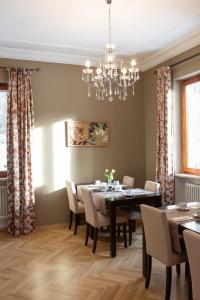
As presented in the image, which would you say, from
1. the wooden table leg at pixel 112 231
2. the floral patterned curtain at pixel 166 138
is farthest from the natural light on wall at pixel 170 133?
the wooden table leg at pixel 112 231

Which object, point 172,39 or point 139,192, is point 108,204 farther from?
point 172,39

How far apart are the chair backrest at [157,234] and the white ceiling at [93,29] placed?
2.37 metres

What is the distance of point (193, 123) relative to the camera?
4730mm

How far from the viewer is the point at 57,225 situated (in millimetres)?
5117

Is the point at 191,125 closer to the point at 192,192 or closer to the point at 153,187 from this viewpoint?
the point at 192,192

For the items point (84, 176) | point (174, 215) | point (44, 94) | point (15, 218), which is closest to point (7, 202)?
point (15, 218)

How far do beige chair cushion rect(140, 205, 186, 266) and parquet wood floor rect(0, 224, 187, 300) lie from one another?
0.43m

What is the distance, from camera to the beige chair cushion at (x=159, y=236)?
2.50 m

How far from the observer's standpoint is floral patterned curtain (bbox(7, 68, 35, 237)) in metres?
4.63

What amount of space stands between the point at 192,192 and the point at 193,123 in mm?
1130

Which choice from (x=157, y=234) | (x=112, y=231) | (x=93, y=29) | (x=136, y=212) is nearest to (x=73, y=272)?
(x=112, y=231)

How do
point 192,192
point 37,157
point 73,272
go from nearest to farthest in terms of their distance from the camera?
point 73,272
point 192,192
point 37,157

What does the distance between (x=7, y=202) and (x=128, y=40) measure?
3283 mm

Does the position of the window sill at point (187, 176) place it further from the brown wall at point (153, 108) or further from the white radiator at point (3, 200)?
the white radiator at point (3, 200)
